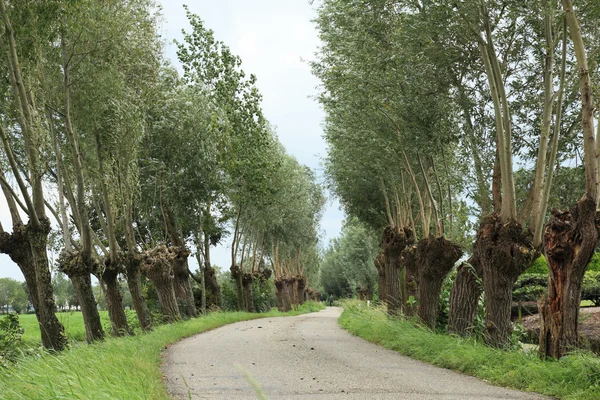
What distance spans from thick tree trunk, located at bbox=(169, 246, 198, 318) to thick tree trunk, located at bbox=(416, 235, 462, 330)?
14190 millimetres

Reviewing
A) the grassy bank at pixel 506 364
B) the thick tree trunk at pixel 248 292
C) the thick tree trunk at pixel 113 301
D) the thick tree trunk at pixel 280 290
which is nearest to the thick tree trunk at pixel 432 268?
the grassy bank at pixel 506 364

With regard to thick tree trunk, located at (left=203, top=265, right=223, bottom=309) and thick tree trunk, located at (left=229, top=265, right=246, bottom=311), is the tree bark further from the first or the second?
thick tree trunk, located at (left=203, top=265, right=223, bottom=309)

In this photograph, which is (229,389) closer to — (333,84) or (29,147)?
(29,147)

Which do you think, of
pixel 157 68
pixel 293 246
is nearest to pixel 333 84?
pixel 157 68

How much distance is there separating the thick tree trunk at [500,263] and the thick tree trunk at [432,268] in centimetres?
281

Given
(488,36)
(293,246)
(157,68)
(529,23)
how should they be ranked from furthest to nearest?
(293,246) < (157,68) < (529,23) < (488,36)

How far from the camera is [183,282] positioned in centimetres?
2798

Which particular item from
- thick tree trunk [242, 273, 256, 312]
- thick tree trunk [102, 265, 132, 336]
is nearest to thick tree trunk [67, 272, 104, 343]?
thick tree trunk [102, 265, 132, 336]

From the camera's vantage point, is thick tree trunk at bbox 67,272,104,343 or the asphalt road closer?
the asphalt road

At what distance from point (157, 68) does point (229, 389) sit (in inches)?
542

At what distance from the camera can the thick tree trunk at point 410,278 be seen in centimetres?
1788

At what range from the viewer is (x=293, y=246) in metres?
49.2

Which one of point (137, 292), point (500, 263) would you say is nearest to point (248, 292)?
point (137, 292)

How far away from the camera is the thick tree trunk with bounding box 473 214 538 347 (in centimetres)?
1102
